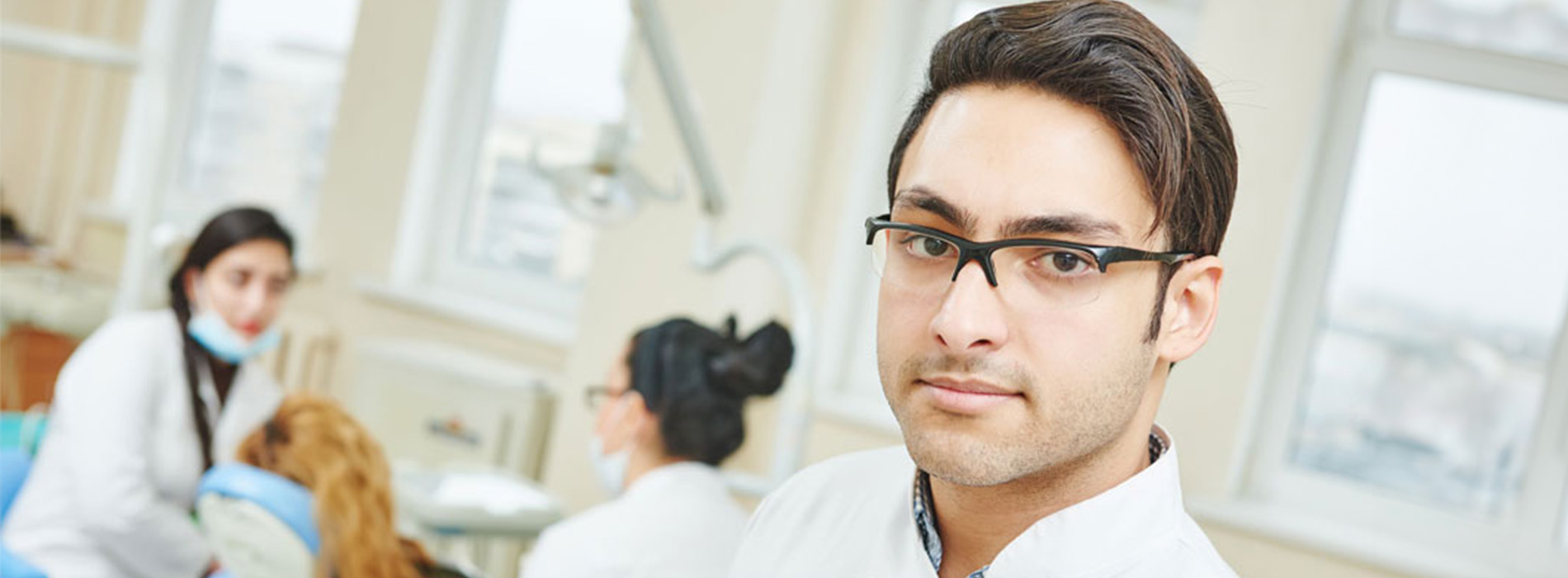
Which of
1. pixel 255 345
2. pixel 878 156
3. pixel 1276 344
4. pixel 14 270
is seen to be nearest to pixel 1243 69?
pixel 1276 344

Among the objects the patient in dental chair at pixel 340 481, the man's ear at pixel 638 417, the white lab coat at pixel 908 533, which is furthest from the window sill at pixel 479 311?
the white lab coat at pixel 908 533

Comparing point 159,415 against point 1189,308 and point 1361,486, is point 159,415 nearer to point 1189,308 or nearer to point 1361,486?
point 1189,308

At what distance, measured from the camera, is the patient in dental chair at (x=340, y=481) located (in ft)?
6.36

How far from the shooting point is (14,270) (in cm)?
333

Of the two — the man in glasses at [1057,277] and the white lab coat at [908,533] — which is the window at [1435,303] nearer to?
the white lab coat at [908,533]

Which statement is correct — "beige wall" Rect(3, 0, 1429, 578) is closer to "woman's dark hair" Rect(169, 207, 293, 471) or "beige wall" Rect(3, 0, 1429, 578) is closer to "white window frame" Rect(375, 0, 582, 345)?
"white window frame" Rect(375, 0, 582, 345)

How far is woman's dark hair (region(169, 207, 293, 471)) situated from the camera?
2.40 metres

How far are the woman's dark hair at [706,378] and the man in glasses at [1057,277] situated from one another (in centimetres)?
108

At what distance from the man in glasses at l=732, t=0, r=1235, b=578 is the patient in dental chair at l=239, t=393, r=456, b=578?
140 cm

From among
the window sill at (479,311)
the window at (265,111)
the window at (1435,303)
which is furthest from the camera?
the window at (265,111)

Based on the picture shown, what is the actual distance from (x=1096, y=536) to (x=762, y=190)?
2.18 meters

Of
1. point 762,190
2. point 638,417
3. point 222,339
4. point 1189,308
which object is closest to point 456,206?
point 762,190

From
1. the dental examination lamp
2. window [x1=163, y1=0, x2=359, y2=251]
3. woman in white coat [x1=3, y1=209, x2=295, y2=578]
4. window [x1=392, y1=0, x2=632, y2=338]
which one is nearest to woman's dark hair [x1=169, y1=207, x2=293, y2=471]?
woman in white coat [x1=3, y1=209, x2=295, y2=578]

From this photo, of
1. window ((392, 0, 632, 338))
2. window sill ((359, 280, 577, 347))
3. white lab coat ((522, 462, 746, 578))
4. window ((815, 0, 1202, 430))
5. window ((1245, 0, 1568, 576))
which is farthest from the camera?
window ((392, 0, 632, 338))
